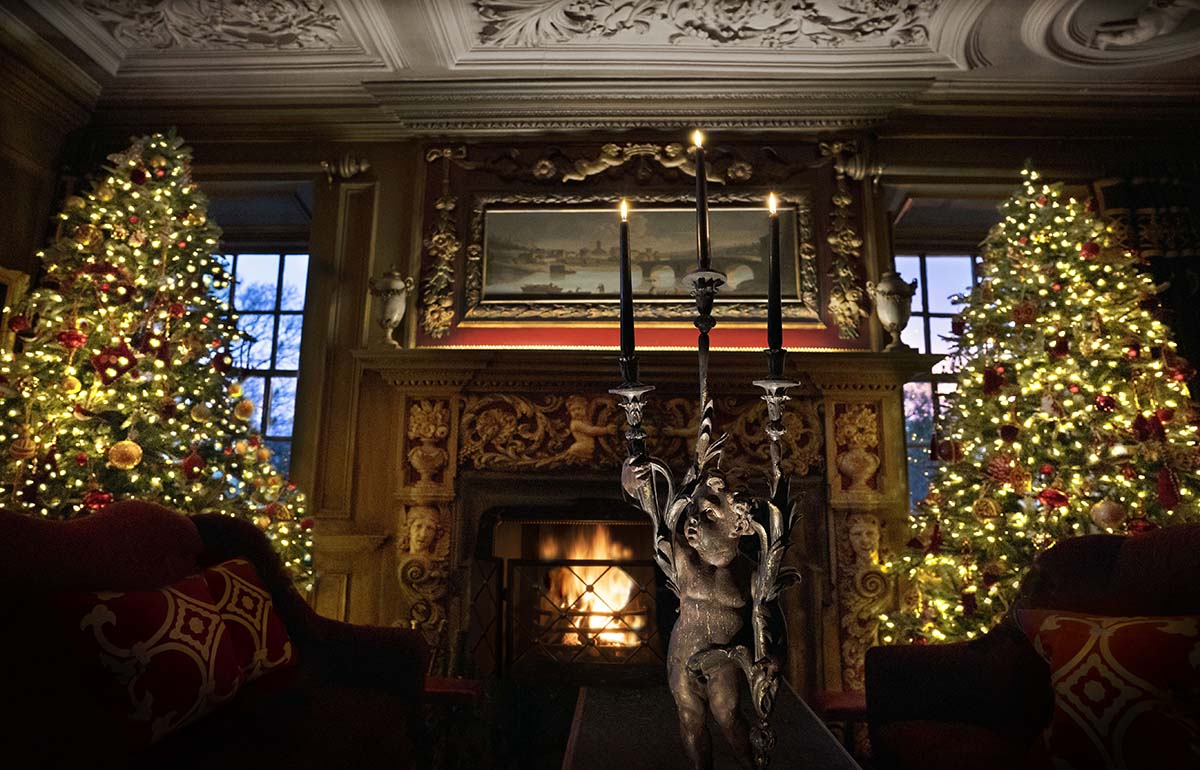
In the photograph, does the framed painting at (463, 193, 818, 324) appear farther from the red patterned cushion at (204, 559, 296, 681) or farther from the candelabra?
the candelabra

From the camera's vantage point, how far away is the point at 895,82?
12.3 ft

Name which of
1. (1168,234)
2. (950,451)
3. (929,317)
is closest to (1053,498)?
(950,451)

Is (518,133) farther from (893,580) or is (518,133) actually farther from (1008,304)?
(893,580)

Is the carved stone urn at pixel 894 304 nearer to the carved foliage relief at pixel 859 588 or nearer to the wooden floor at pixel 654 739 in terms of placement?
the carved foliage relief at pixel 859 588

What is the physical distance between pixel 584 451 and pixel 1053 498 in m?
2.16

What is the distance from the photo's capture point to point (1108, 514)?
2703 millimetres

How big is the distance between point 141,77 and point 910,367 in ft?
15.5

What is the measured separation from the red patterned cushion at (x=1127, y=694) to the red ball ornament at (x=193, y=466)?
338 cm

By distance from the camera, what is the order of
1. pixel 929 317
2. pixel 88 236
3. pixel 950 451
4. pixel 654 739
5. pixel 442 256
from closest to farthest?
1. pixel 654 739
2. pixel 950 451
3. pixel 88 236
4. pixel 442 256
5. pixel 929 317

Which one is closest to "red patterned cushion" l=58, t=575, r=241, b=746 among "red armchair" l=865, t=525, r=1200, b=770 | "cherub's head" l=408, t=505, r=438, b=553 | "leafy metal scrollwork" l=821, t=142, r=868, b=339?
"red armchair" l=865, t=525, r=1200, b=770

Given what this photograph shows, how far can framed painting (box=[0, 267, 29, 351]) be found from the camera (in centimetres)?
359

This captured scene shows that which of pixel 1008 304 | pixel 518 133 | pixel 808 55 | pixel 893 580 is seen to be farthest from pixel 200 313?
pixel 1008 304

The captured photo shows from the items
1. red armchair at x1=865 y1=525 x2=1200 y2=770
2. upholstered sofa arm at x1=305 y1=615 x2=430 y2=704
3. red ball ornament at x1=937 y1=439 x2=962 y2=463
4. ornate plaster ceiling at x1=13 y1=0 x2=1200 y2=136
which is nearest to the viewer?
red armchair at x1=865 y1=525 x2=1200 y2=770

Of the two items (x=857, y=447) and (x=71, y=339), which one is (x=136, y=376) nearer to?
(x=71, y=339)
